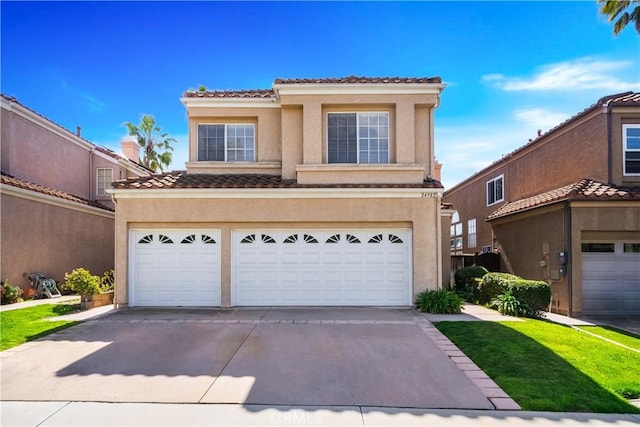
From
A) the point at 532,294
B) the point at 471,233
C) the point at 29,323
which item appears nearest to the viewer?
the point at 29,323

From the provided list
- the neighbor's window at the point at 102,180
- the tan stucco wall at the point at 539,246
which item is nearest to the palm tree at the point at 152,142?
the neighbor's window at the point at 102,180

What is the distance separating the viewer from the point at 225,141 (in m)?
13.7

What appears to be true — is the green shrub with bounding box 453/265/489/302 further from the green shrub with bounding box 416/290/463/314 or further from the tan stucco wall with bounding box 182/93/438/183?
the tan stucco wall with bounding box 182/93/438/183

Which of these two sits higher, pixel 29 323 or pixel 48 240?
pixel 48 240

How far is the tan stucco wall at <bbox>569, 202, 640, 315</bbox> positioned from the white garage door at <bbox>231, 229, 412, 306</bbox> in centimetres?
524

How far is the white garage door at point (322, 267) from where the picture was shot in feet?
37.1

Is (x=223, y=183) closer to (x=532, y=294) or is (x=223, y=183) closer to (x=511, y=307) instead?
(x=511, y=307)

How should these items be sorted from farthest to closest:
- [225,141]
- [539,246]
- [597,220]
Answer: [225,141] < [539,246] < [597,220]

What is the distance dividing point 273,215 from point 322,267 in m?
2.20

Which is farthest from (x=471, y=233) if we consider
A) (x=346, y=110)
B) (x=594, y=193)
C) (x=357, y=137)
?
(x=346, y=110)

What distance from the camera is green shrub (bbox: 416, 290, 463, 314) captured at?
10.6 m

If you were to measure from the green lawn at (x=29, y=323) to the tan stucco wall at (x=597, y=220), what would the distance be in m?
14.5

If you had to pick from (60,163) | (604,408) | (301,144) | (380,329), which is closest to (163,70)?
(301,144)

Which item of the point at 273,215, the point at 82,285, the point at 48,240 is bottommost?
the point at 82,285
